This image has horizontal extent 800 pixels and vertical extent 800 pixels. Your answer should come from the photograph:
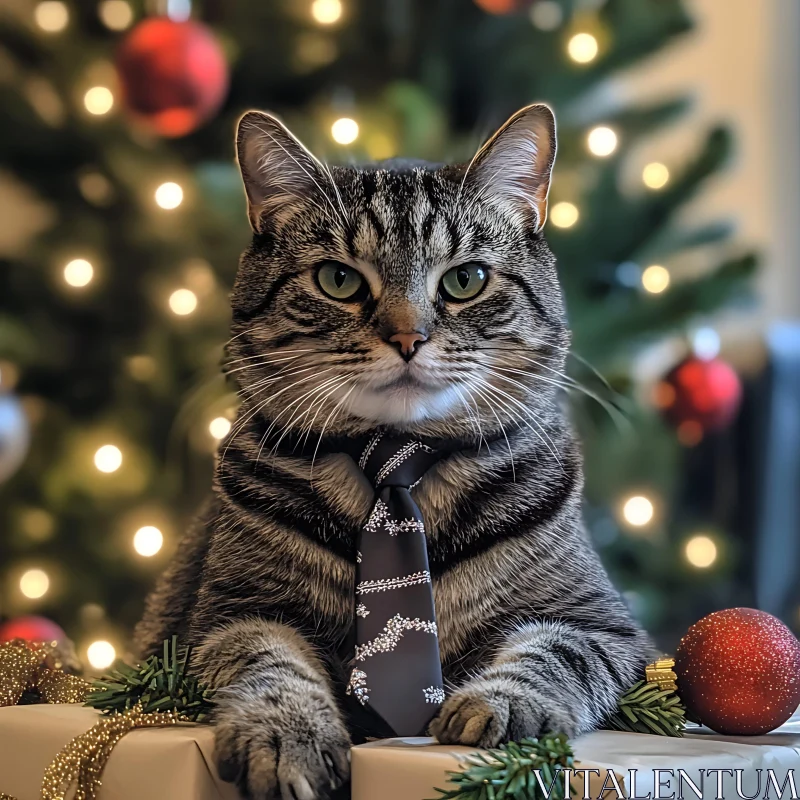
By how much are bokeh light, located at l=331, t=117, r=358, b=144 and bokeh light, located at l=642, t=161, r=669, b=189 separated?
1.98ft

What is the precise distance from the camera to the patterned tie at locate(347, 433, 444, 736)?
755 millimetres

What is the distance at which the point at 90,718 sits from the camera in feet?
2.72

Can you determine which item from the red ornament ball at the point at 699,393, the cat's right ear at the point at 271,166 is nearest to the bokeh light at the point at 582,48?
the red ornament ball at the point at 699,393

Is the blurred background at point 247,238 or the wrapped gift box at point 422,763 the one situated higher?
the blurred background at point 247,238

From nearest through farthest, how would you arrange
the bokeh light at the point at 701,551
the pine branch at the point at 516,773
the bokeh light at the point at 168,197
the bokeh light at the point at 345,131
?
the pine branch at the point at 516,773
the bokeh light at the point at 345,131
the bokeh light at the point at 168,197
the bokeh light at the point at 701,551

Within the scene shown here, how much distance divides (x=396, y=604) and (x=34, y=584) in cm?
144

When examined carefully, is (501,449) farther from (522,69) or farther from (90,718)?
(522,69)

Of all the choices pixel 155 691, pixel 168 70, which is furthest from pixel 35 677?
pixel 168 70

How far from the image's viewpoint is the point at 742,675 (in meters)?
0.77

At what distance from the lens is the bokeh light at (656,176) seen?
1.98 m

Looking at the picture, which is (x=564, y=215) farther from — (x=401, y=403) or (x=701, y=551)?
(x=401, y=403)

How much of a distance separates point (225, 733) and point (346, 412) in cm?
29

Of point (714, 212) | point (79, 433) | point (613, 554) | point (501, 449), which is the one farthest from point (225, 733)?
point (714, 212)

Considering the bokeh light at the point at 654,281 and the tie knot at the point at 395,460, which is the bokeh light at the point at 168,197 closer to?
the bokeh light at the point at 654,281
